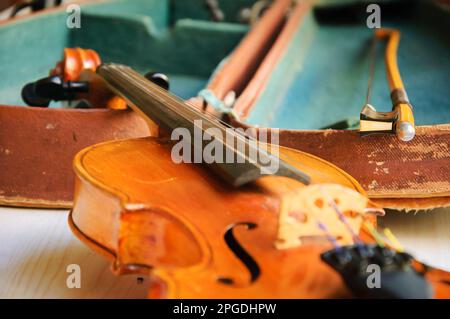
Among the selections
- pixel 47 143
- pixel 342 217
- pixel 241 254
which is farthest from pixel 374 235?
pixel 47 143

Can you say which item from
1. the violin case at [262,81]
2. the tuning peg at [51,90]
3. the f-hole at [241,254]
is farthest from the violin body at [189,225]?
the tuning peg at [51,90]

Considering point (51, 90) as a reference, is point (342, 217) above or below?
below

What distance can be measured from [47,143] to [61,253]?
0.21 meters

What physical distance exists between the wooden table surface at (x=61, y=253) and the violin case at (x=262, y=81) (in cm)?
4

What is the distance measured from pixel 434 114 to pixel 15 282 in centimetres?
95

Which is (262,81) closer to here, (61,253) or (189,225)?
(61,253)

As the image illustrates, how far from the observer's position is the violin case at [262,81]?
3.73ft

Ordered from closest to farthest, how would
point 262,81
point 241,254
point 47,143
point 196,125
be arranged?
point 241,254
point 196,125
point 47,143
point 262,81

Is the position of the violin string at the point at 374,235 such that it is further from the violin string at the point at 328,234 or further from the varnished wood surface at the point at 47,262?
the varnished wood surface at the point at 47,262

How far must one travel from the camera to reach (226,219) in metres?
0.81

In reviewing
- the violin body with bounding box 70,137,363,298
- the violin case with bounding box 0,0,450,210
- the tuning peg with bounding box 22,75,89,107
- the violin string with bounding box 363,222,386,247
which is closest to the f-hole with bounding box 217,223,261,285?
the violin body with bounding box 70,137,363,298
